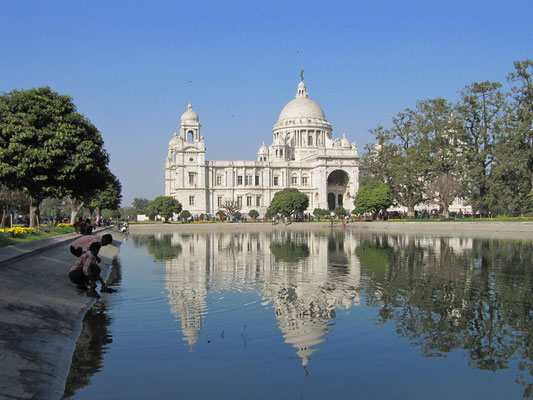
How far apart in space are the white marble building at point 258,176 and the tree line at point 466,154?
28.4 m

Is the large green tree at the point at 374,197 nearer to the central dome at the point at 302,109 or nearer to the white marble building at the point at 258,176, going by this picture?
the white marble building at the point at 258,176

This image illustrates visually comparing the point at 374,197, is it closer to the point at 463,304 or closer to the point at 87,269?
the point at 463,304

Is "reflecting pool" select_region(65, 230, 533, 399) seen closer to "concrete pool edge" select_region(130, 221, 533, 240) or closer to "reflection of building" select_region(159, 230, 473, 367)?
"reflection of building" select_region(159, 230, 473, 367)

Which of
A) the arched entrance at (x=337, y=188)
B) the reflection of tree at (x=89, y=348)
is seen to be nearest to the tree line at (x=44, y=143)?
the reflection of tree at (x=89, y=348)

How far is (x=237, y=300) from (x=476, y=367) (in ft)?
19.0

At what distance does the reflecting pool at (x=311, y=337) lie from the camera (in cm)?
686

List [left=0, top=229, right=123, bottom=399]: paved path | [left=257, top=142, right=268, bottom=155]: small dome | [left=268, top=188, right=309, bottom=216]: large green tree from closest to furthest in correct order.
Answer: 1. [left=0, top=229, right=123, bottom=399]: paved path
2. [left=268, top=188, right=309, bottom=216]: large green tree
3. [left=257, top=142, right=268, bottom=155]: small dome

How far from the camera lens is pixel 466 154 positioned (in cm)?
5100

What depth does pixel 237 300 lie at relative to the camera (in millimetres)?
12164

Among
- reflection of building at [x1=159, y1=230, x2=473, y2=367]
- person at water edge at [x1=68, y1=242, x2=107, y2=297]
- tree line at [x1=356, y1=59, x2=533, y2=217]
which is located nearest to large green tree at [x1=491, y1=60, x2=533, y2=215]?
tree line at [x1=356, y1=59, x2=533, y2=217]

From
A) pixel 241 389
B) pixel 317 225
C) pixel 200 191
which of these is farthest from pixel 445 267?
pixel 200 191

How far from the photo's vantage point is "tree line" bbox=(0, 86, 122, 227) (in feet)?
82.5

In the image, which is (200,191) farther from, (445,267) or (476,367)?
(476,367)

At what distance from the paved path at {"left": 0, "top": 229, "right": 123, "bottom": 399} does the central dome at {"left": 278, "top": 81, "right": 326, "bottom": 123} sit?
95.6 metres
